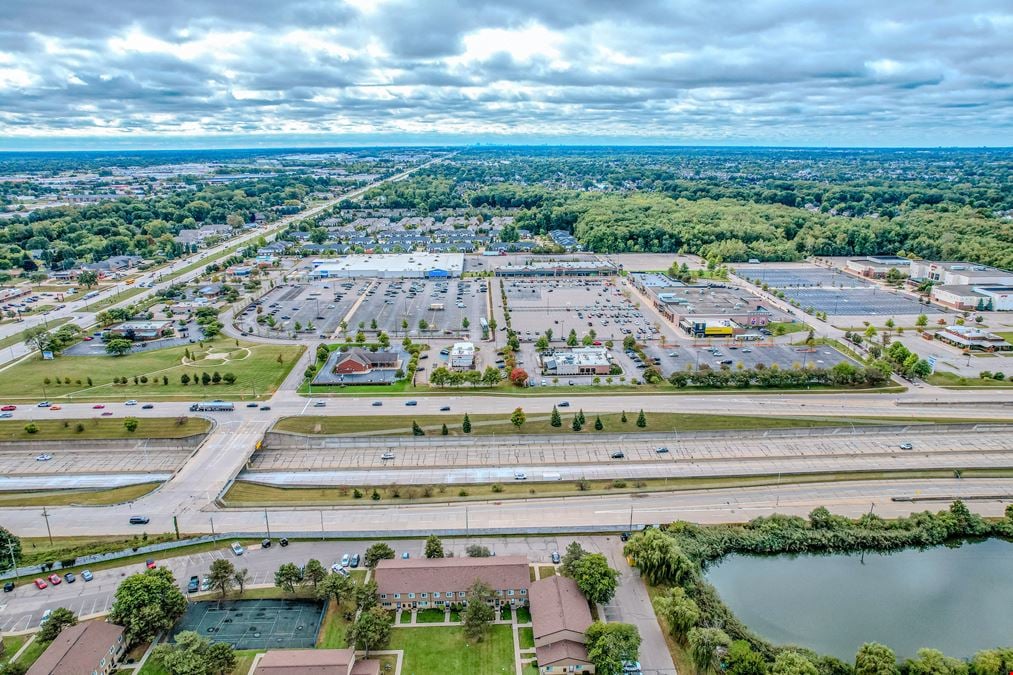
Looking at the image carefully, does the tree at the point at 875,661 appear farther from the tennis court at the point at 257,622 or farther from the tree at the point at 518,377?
the tree at the point at 518,377

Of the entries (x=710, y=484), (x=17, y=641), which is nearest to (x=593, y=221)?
(x=710, y=484)

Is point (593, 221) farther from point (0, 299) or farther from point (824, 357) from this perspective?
point (0, 299)

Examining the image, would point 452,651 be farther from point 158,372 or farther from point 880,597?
point 158,372

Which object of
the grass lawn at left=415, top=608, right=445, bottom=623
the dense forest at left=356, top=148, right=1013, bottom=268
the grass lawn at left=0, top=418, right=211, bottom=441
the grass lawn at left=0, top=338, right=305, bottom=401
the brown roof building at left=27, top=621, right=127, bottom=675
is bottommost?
the grass lawn at left=415, top=608, right=445, bottom=623

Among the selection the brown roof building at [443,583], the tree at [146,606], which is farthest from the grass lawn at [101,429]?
the brown roof building at [443,583]

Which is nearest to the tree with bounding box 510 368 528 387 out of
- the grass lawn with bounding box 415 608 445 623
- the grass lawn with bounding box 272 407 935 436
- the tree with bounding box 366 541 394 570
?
the grass lawn with bounding box 272 407 935 436

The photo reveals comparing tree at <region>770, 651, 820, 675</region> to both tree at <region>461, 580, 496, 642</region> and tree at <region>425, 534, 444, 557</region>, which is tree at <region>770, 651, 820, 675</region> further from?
tree at <region>425, 534, 444, 557</region>

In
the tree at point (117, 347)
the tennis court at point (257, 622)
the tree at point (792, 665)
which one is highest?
the tree at point (117, 347)
